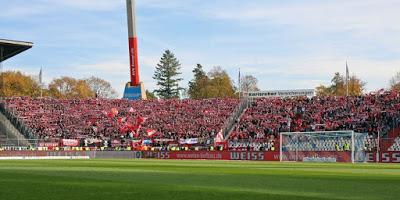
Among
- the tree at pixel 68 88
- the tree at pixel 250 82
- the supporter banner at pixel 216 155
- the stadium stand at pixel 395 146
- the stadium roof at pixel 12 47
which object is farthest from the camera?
the tree at pixel 250 82

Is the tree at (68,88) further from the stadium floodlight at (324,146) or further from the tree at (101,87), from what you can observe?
the stadium floodlight at (324,146)

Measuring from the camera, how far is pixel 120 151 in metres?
62.9

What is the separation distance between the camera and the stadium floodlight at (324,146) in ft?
163

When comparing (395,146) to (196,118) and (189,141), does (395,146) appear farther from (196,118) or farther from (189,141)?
(196,118)

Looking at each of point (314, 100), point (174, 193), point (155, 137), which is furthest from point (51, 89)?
point (174, 193)

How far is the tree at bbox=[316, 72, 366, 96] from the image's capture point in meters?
127

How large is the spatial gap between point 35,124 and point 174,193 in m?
61.5

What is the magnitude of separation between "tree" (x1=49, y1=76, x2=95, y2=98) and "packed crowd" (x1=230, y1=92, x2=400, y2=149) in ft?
221

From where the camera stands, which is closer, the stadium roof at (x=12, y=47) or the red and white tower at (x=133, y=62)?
the stadium roof at (x=12, y=47)

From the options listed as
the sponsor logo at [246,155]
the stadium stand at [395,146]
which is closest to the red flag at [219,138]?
the sponsor logo at [246,155]

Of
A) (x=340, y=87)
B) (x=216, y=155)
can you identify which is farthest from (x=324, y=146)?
(x=340, y=87)

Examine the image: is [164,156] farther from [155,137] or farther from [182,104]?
[182,104]

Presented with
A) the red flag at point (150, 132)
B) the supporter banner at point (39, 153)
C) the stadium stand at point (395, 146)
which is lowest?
the supporter banner at point (39, 153)

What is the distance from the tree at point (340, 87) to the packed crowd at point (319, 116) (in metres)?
55.9
